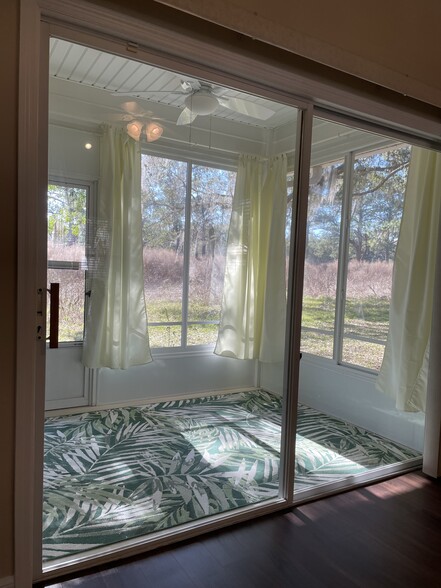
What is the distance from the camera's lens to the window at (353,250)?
10.3 ft

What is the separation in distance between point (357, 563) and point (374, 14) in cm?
270

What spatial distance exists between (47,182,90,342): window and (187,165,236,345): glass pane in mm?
832

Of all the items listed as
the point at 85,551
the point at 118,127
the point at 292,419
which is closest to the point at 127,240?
the point at 118,127

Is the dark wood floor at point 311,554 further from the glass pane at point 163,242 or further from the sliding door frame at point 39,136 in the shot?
the glass pane at point 163,242

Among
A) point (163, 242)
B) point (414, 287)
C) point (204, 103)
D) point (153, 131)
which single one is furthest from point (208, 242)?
point (414, 287)

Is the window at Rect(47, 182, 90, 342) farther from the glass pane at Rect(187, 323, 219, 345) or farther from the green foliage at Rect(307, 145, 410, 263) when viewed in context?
the green foliage at Rect(307, 145, 410, 263)

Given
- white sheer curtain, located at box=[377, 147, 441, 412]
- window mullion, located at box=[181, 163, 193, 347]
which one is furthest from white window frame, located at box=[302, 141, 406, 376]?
window mullion, located at box=[181, 163, 193, 347]

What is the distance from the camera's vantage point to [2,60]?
1.43m

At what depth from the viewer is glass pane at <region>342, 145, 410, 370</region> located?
3.13m

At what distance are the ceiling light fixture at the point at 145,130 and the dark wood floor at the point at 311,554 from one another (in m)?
2.44

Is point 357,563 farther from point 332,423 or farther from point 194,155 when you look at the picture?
point 194,155

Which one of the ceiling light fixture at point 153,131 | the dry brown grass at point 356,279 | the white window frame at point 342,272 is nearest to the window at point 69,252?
the ceiling light fixture at point 153,131

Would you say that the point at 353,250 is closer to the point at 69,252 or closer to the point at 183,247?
the point at 183,247

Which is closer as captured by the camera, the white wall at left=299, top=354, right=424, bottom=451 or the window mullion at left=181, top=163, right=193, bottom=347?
the window mullion at left=181, top=163, right=193, bottom=347
